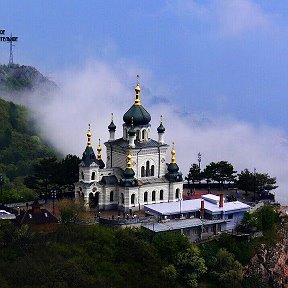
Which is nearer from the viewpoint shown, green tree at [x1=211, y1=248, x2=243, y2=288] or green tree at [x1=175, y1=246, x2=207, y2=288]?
green tree at [x1=175, y1=246, x2=207, y2=288]

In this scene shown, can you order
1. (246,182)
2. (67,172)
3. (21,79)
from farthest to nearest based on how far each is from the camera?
1. (21,79)
2. (246,182)
3. (67,172)

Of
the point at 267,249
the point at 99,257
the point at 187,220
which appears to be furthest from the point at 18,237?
the point at 267,249

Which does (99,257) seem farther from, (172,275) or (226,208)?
(226,208)

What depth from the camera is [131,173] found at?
43719mm

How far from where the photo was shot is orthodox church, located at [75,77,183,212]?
44125mm

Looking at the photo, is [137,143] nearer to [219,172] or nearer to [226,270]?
[219,172]

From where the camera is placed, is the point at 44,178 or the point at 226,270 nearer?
the point at 226,270

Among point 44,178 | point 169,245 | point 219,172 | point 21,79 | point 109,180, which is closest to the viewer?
point 169,245

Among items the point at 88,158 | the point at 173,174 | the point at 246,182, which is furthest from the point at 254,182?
the point at 88,158

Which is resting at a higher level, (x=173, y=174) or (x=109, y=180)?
(x=173, y=174)

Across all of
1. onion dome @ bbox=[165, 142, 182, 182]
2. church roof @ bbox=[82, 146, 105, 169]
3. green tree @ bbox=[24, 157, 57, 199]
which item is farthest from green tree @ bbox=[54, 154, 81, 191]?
onion dome @ bbox=[165, 142, 182, 182]

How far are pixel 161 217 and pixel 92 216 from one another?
146 inches

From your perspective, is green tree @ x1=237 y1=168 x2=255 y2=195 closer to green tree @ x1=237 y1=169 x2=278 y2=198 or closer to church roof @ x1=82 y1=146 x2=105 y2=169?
green tree @ x1=237 y1=169 x2=278 y2=198

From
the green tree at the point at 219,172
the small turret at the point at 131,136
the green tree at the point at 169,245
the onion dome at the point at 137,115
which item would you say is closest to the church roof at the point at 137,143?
the small turret at the point at 131,136
